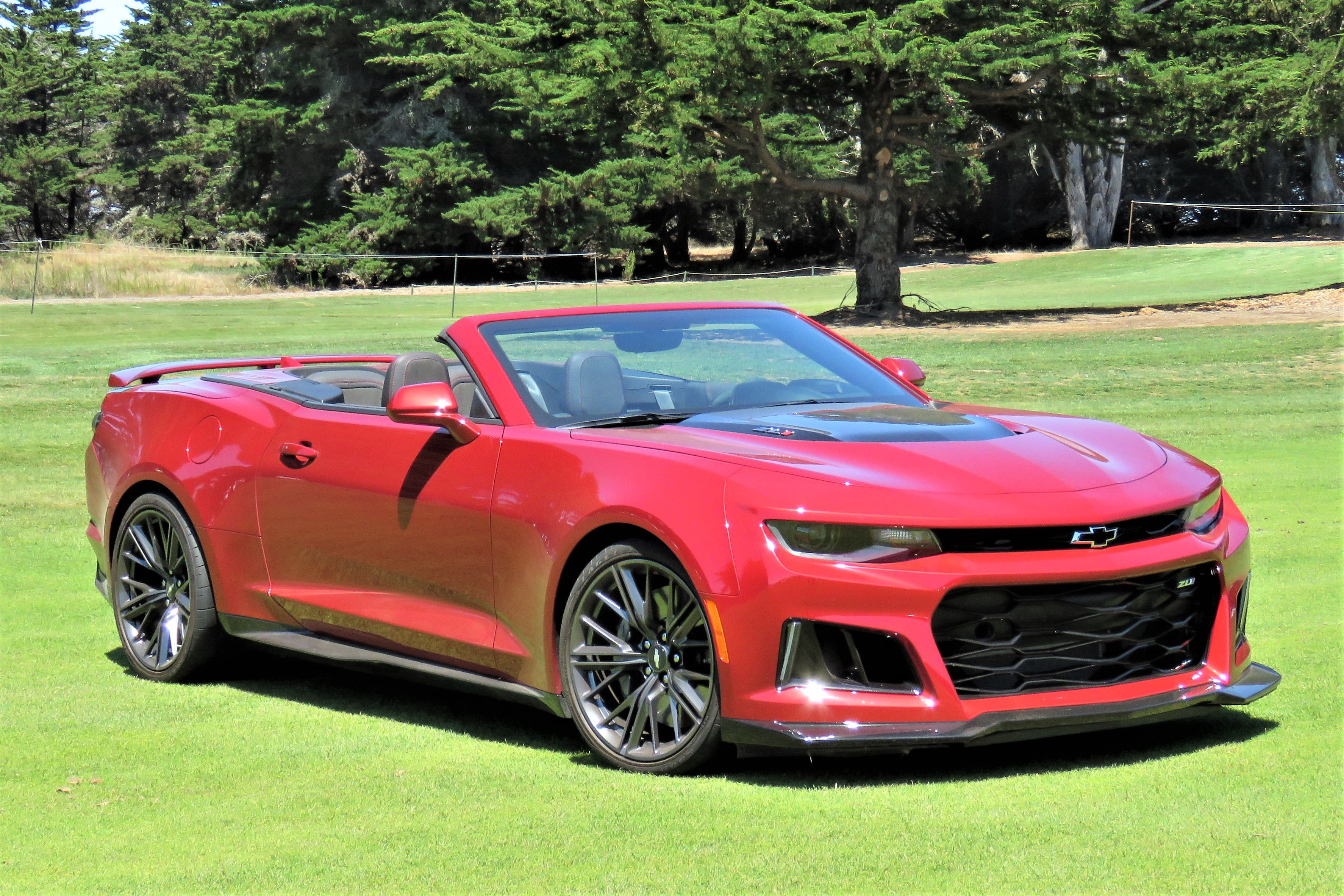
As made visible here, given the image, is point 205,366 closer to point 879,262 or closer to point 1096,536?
point 1096,536

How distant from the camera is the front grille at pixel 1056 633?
447 centimetres

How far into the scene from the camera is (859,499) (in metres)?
4.48

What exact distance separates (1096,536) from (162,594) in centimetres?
410

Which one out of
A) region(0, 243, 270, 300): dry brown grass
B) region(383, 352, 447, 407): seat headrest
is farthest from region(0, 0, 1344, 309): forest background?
region(383, 352, 447, 407): seat headrest

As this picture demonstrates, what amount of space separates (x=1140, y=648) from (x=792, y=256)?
60474 millimetres

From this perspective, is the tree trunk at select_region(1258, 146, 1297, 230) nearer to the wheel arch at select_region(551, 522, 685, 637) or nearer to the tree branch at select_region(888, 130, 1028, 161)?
the tree branch at select_region(888, 130, 1028, 161)

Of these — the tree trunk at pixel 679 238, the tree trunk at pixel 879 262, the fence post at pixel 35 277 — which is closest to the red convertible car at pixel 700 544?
the tree trunk at pixel 879 262

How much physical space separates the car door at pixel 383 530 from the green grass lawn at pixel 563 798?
0.39m

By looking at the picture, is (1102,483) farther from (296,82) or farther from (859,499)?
(296,82)

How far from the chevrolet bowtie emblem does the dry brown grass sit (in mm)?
39589

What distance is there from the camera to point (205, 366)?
301 inches

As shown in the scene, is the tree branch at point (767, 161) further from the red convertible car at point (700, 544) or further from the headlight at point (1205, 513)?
the headlight at point (1205, 513)

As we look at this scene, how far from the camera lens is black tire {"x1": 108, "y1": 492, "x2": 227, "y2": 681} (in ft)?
21.2

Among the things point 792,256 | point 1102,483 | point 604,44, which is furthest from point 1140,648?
point 792,256
